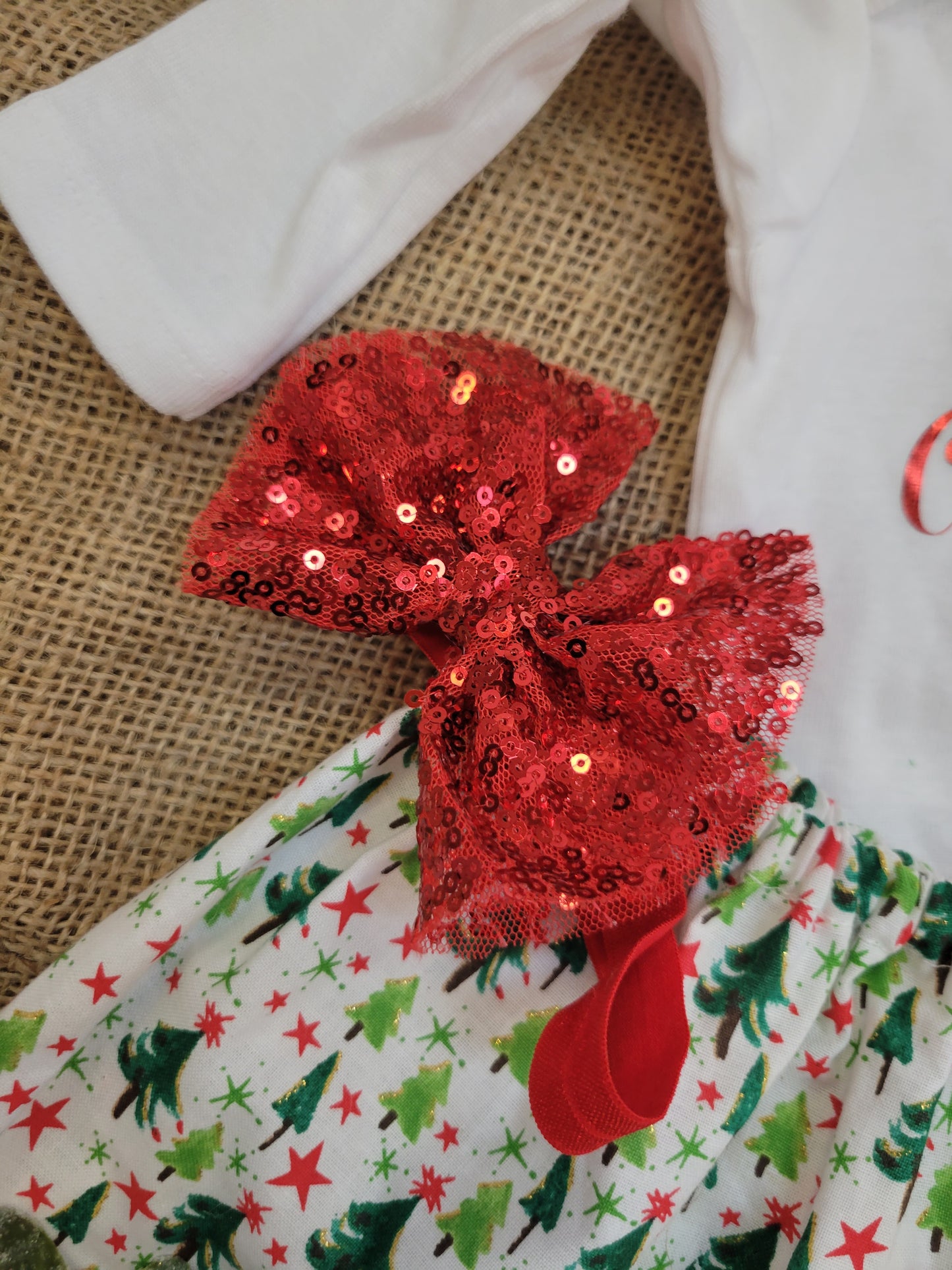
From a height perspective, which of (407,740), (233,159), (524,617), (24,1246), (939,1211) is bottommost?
(24,1246)

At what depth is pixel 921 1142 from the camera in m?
0.59

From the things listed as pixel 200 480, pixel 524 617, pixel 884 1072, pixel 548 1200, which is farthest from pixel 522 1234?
pixel 200 480

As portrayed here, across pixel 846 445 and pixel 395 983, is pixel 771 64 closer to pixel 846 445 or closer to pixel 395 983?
pixel 846 445

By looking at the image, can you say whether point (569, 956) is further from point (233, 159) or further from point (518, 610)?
point (233, 159)

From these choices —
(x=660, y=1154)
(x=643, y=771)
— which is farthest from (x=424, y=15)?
(x=660, y=1154)

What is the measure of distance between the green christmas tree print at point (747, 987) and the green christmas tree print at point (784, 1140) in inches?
2.7

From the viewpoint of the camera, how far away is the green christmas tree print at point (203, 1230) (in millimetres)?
601

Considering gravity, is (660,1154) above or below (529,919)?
below

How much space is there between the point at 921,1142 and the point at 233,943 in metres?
0.48

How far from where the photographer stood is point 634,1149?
1.90 feet

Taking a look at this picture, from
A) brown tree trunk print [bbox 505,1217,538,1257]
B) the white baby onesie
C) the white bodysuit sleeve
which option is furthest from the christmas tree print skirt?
the white bodysuit sleeve

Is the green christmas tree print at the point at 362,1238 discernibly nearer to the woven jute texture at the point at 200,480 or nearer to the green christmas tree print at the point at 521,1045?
the green christmas tree print at the point at 521,1045

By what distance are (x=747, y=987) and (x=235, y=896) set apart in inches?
14.4

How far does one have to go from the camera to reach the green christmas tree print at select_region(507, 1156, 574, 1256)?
22.7 inches
